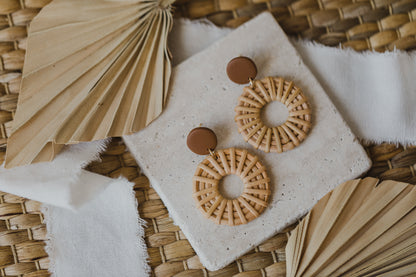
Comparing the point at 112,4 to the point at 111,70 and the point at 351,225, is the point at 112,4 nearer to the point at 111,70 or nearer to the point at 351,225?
the point at 111,70

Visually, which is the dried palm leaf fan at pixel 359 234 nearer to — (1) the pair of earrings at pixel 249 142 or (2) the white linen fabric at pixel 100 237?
(1) the pair of earrings at pixel 249 142

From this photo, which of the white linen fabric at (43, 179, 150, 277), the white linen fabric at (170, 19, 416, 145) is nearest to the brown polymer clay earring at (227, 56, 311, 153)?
the white linen fabric at (170, 19, 416, 145)

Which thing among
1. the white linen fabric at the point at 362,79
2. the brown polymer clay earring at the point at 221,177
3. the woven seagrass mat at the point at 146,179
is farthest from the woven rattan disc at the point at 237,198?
the white linen fabric at the point at 362,79

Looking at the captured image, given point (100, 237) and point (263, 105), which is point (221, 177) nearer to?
point (263, 105)

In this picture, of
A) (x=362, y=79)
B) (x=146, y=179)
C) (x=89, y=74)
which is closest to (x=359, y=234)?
(x=362, y=79)

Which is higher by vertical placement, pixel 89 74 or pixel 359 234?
pixel 89 74

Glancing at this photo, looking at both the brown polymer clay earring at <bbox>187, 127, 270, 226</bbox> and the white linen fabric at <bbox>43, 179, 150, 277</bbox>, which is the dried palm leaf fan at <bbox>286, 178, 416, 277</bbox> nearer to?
the brown polymer clay earring at <bbox>187, 127, 270, 226</bbox>
